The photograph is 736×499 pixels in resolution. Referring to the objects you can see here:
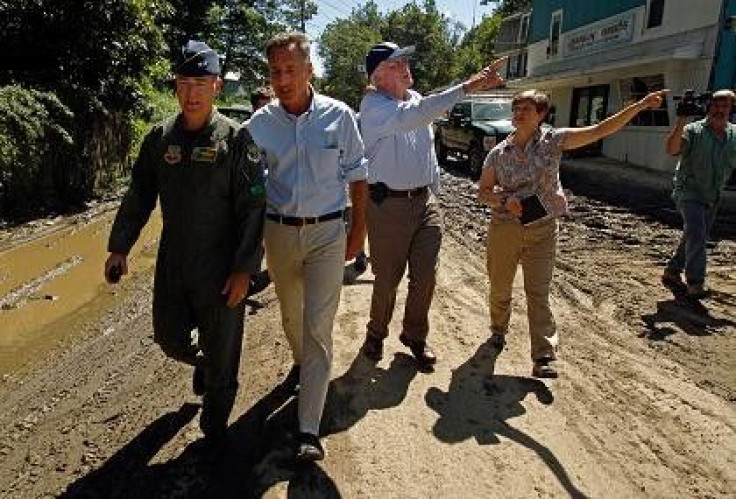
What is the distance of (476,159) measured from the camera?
1639cm

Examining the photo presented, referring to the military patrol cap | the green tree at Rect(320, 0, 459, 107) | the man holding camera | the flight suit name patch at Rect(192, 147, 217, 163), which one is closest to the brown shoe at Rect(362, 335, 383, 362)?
the flight suit name patch at Rect(192, 147, 217, 163)

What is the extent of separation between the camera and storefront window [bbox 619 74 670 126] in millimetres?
18484

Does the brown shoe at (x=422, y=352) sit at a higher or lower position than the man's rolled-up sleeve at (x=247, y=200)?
lower

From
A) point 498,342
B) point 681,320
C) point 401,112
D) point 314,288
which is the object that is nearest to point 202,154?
point 314,288

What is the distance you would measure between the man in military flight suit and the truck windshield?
46.8 ft

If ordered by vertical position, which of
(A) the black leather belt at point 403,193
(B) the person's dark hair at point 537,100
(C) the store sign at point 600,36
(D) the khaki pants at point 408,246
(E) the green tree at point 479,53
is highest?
(E) the green tree at point 479,53

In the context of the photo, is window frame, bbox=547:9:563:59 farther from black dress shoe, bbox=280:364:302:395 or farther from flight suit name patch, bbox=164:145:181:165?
flight suit name patch, bbox=164:145:181:165

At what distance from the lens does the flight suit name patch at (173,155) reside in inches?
123

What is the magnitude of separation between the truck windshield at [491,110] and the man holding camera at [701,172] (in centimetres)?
1053

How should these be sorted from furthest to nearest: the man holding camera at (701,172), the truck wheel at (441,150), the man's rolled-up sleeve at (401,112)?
the truck wheel at (441,150) < the man holding camera at (701,172) < the man's rolled-up sleeve at (401,112)

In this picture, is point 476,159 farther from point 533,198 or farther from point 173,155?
point 173,155

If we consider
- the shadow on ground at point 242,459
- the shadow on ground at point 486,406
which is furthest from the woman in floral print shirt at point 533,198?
the shadow on ground at point 242,459

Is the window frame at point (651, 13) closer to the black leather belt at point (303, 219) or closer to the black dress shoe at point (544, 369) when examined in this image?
the black dress shoe at point (544, 369)

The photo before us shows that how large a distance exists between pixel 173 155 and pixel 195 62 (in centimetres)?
44
